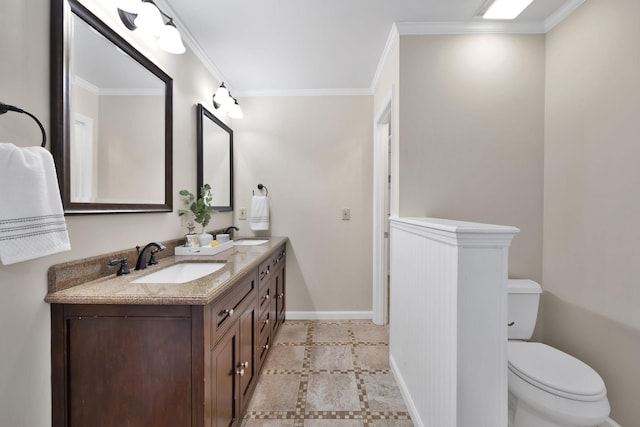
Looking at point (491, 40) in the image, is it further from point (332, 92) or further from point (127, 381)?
point (127, 381)

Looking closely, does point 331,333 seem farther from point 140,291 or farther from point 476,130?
point 476,130

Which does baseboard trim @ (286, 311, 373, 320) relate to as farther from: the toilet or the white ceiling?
the white ceiling

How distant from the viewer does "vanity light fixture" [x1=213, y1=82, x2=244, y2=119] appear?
2252 mm

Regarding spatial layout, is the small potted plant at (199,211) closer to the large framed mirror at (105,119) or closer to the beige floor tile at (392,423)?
the large framed mirror at (105,119)

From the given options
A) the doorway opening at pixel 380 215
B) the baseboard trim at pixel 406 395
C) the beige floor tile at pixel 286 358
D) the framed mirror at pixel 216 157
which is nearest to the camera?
the baseboard trim at pixel 406 395

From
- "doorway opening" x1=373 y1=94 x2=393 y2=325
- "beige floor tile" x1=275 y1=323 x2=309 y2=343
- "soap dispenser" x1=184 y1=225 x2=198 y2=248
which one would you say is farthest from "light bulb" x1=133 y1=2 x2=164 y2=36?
"beige floor tile" x1=275 y1=323 x2=309 y2=343

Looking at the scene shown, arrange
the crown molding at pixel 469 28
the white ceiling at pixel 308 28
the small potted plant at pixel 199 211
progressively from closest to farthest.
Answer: the white ceiling at pixel 308 28 < the crown molding at pixel 469 28 < the small potted plant at pixel 199 211

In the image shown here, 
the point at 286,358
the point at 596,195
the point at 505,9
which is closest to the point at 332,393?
Result: the point at 286,358

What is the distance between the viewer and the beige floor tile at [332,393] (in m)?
1.63

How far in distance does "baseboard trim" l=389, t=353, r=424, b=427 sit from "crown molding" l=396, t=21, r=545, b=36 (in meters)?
2.24

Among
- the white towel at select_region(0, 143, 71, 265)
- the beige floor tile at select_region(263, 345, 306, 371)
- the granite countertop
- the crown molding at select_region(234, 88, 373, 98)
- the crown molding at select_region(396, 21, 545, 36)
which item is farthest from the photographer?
the crown molding at select_region(234, 88, 373, 98)

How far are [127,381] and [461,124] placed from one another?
2193mm

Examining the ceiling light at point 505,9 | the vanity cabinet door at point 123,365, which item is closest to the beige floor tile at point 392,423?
the vanity cabinet door at point 123,365

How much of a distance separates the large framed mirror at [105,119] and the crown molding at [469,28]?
1601mm
